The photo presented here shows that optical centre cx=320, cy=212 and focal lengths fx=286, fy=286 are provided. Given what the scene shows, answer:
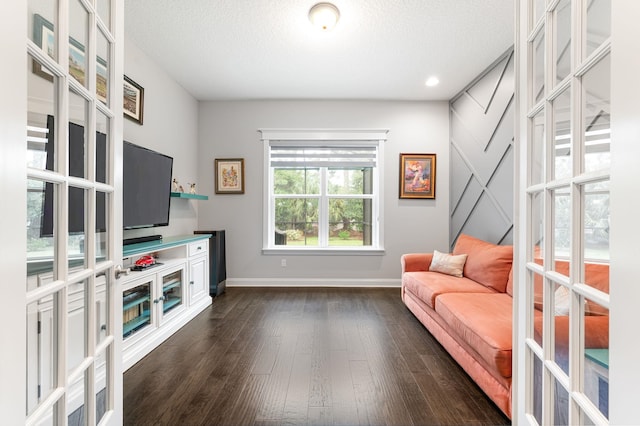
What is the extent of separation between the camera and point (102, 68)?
106 cm

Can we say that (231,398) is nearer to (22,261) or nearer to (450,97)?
(22,261)

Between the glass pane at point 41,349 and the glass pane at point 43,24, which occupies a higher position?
the glass pane at point 43,24

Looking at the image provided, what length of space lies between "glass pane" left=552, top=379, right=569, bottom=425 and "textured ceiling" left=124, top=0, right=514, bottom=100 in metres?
2.60

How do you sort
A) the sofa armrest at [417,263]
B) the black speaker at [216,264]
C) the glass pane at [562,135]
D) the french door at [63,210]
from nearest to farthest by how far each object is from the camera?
the french door at [63,210], the glass pane at [562,135], the sofa armrest at [417,263], the black speaker at [216,264]

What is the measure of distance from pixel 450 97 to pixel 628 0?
3839mm

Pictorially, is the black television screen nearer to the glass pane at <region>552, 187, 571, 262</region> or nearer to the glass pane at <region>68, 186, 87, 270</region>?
the glass pane at <region>68, 186, 87, 270</region>

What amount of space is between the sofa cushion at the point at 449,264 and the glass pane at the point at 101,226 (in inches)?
122

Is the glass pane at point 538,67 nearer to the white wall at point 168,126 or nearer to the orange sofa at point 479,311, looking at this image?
the orange sofa at point 479,311

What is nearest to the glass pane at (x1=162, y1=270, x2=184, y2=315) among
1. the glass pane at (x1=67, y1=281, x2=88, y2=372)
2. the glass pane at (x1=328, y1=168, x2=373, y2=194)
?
the glass pane at (x1=67, y1=281, x2=88, y2=372)

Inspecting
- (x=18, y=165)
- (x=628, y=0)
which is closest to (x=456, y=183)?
(x=628, y=0)

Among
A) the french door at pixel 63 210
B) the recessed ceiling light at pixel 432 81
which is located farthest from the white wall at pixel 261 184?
the french door at pixel 63 210

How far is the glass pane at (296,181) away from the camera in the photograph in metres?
4.36

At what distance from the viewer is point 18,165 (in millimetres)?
598

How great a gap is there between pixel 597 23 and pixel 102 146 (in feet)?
5.13
